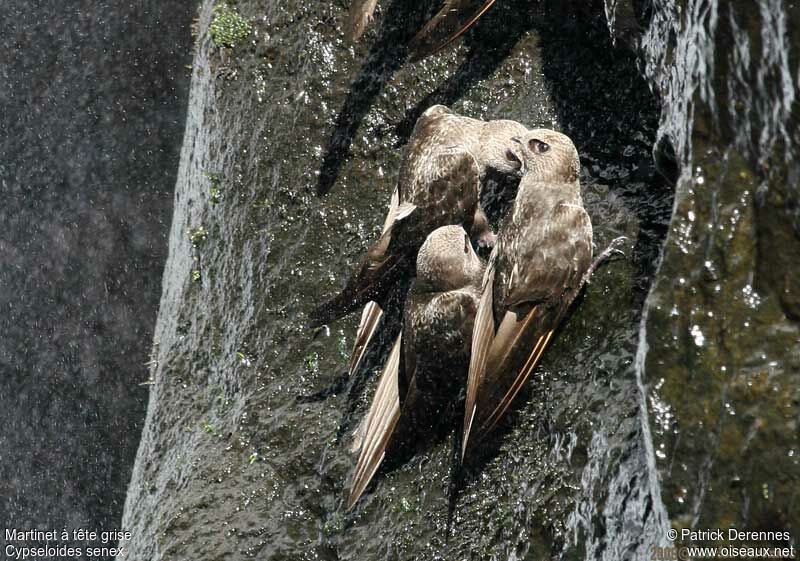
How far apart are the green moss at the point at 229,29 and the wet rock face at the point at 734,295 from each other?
4294mm

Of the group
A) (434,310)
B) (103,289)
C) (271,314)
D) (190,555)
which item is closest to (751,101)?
(434,310)

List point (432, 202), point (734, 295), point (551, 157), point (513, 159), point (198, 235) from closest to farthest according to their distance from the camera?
point (734, 295) → point (551, 157) → point (513, 159) → point (432, 202) → point (198, 235)

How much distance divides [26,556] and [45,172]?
4.72 metres

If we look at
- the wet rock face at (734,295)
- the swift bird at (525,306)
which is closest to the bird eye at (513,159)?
the swift bird at (525,306)

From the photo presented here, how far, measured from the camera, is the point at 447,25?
5.64 metres

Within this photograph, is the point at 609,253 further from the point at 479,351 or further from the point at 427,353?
the point at 427,353

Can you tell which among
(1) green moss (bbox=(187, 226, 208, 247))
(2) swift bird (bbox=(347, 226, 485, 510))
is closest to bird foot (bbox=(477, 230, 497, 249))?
(2) swift bird (bbox=(347, 226, 485, 510))

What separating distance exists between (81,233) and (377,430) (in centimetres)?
690

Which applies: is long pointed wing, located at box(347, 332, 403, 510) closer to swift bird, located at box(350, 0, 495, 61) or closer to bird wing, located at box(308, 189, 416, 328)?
bird wing, located at box(308, 189, 416, 328)

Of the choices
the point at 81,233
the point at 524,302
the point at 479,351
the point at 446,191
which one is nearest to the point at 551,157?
the point at 446,191

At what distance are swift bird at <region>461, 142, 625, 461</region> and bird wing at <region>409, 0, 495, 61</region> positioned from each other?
145cm

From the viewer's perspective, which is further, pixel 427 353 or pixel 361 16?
pixel 361 16

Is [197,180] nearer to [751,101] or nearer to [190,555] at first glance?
[190,555]

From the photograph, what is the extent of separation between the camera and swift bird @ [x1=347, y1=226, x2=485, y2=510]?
16.6 feet
